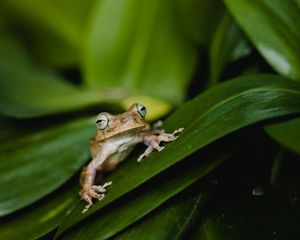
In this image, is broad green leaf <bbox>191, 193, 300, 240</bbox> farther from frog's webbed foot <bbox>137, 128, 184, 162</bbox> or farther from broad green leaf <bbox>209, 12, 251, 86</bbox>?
broad green leaf <bbox>209, 12, 251, 86</bbox>

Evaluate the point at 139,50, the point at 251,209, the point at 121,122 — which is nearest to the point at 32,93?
the point at 139,50

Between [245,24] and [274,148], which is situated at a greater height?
[245,24]

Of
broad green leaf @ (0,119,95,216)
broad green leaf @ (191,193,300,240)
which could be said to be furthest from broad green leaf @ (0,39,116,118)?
broad green leaf @ (191,193,300,240)

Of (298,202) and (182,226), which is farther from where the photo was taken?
(298,202)

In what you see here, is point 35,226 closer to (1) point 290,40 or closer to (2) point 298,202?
(2) point 298,202

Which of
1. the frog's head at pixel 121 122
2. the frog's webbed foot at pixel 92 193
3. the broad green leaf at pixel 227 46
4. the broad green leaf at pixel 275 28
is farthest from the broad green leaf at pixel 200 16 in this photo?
the frog's webbed foot at pixel 92 193

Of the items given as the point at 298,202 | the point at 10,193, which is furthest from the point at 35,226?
the point at 298,202

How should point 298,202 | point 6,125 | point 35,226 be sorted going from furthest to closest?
point 6,125
point 35,226
point 298,202

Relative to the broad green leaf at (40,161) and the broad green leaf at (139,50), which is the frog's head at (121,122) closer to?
the broad green leaf at (40,161)

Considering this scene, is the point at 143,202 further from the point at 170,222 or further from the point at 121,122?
the point at 121,122
